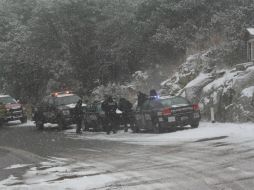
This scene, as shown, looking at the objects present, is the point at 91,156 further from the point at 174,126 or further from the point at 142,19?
the point at 142,19

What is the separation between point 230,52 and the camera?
2884 centimetres

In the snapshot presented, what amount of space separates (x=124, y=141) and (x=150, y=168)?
24.7 ft

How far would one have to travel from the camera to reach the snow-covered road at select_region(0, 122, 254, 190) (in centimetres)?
1051

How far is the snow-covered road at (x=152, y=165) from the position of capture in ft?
34.5

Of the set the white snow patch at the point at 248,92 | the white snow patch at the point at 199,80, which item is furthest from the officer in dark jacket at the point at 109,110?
the white snow patch at the point at 248,92

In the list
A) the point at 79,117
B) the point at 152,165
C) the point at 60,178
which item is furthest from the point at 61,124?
the point at 60,178

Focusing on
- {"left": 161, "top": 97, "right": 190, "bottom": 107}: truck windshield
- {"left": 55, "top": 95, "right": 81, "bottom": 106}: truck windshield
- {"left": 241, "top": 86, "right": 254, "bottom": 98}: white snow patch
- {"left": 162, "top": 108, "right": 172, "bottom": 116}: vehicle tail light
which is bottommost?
{"left": 162, "top": 108, "right": 172, "bottom": 116}: vehicle tail light

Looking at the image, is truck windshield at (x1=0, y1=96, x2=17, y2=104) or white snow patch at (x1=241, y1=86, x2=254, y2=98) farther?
truck windshield at (x1=0, y1=96, x2=17, y2=104)

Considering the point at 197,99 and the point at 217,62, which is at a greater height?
the point at 217,62

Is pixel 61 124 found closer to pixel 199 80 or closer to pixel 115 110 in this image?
pixel 115 110

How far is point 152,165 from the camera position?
1282 centimetres

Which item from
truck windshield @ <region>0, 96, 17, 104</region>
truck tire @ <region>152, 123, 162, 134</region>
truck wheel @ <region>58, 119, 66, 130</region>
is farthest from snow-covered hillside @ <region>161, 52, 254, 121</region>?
truck windshield @ <region>0, 96, 17, 104</region>

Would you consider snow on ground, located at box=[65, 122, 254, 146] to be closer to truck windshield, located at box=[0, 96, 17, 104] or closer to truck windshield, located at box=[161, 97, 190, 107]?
truck windshield, located at box=[161, 97, 190, 107]

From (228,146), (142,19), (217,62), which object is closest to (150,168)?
(228,146)
